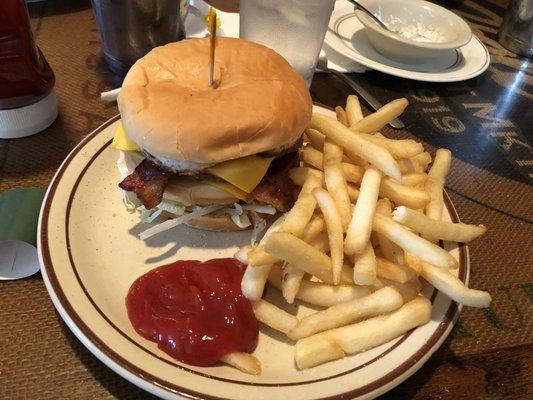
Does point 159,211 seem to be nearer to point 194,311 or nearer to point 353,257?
point 194,311

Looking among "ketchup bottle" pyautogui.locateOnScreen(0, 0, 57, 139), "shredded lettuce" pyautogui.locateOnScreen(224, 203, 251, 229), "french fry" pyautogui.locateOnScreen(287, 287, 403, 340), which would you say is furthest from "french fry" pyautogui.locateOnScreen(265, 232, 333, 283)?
"ketchup bottle" pyautogui.locateOnScreen(0, 0, 57, 139)

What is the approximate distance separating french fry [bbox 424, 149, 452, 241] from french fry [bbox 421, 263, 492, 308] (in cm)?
20

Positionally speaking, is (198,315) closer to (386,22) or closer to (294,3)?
(294,3)

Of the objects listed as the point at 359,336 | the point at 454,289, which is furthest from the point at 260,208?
the point at 454,289

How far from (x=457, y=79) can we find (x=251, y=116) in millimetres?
1666

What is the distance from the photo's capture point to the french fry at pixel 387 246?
5.03 ft

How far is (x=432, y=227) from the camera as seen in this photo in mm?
1485

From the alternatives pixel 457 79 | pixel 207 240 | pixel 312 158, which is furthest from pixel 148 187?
pixel 457 79

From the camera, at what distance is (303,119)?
5.71 ft

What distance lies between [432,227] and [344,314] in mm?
385

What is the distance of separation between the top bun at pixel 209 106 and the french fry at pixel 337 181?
0.50 feet

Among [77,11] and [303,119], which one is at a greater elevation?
[303,119]

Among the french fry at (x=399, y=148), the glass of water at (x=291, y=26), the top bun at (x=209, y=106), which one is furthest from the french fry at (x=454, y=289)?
the glass of water at (x=291, y=26)

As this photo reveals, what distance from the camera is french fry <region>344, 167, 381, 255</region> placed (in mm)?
1396
